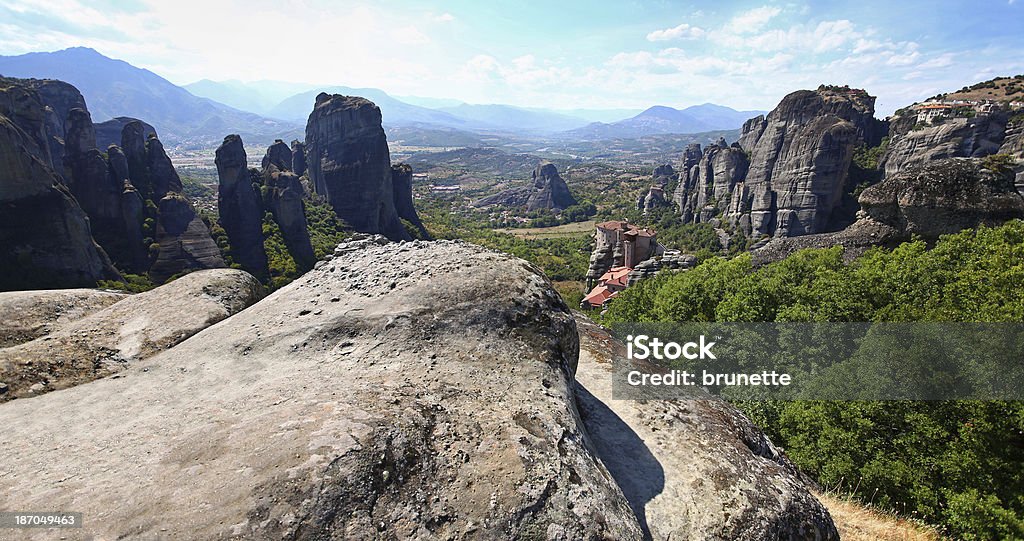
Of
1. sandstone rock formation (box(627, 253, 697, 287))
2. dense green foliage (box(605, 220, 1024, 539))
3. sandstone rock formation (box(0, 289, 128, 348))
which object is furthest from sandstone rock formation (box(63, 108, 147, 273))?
dense green foliage (box(605, 220, 1024, 539))

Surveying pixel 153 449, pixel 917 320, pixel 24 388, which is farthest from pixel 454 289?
pixel 917 320

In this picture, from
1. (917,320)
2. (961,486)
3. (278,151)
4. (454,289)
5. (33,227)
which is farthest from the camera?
(278,151)

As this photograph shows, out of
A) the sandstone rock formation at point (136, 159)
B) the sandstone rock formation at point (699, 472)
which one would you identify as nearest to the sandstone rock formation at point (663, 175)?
the sandstone rock formation at point (136, 159)

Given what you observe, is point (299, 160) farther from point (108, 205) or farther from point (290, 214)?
→ point (108, 205)

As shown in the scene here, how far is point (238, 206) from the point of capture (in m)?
61.1

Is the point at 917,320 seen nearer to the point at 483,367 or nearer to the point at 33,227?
the point at 483,367

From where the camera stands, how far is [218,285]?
12.8 m

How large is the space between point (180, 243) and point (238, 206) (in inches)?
433

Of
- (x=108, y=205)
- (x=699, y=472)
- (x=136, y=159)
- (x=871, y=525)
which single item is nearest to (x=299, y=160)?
(x=136, y=159)

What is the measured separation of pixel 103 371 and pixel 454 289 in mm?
6931

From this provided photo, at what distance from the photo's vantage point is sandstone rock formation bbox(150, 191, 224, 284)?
1972 inches

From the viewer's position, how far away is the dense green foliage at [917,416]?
11.9 m

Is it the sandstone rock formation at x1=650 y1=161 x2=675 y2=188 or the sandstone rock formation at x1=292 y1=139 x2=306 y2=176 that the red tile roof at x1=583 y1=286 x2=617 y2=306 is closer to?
the sandstone rock formation at x1=292 y1=139 x2=306 y2=176

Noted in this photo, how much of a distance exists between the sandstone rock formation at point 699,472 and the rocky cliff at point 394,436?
4 cm
